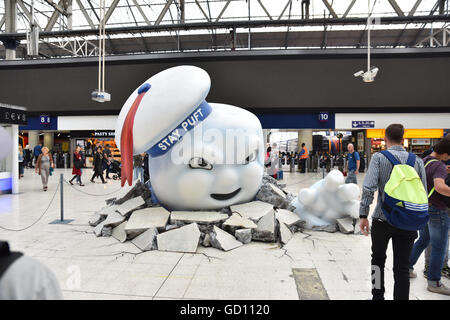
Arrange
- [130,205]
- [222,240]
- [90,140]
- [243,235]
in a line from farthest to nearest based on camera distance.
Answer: [90,140] < [130,205] < [243,235] < [222,240]

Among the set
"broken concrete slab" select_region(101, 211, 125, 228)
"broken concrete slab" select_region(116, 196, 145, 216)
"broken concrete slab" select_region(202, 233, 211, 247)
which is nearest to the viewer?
"broken concrete slab" select_region(202, 233, 211, 247)

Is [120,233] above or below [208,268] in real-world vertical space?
above

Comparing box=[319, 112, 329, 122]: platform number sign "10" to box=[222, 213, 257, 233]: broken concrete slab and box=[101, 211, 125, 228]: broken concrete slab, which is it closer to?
box=[222, 213, 257, 233]: broken concrete slab

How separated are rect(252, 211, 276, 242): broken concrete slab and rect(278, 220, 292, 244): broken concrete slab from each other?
0.13 m

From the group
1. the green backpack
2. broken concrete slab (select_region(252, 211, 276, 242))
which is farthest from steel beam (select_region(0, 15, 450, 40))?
the green backpack

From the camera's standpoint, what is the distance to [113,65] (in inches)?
456

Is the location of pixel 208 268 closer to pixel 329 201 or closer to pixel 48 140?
pixel 329 201

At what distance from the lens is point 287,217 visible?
476 centimetres

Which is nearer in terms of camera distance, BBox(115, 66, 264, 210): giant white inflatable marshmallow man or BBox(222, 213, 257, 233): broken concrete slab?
BBox(115, 66, 264, 210): giant white inflatable marshmallow man

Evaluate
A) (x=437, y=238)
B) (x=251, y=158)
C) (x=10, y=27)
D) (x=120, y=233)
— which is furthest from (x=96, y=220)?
(x=10, y=27)

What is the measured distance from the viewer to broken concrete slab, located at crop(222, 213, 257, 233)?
13.8ft

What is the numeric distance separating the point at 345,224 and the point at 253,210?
60.6 inches

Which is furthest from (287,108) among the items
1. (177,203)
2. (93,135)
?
(93,135)

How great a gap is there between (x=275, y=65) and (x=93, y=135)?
455 inches
